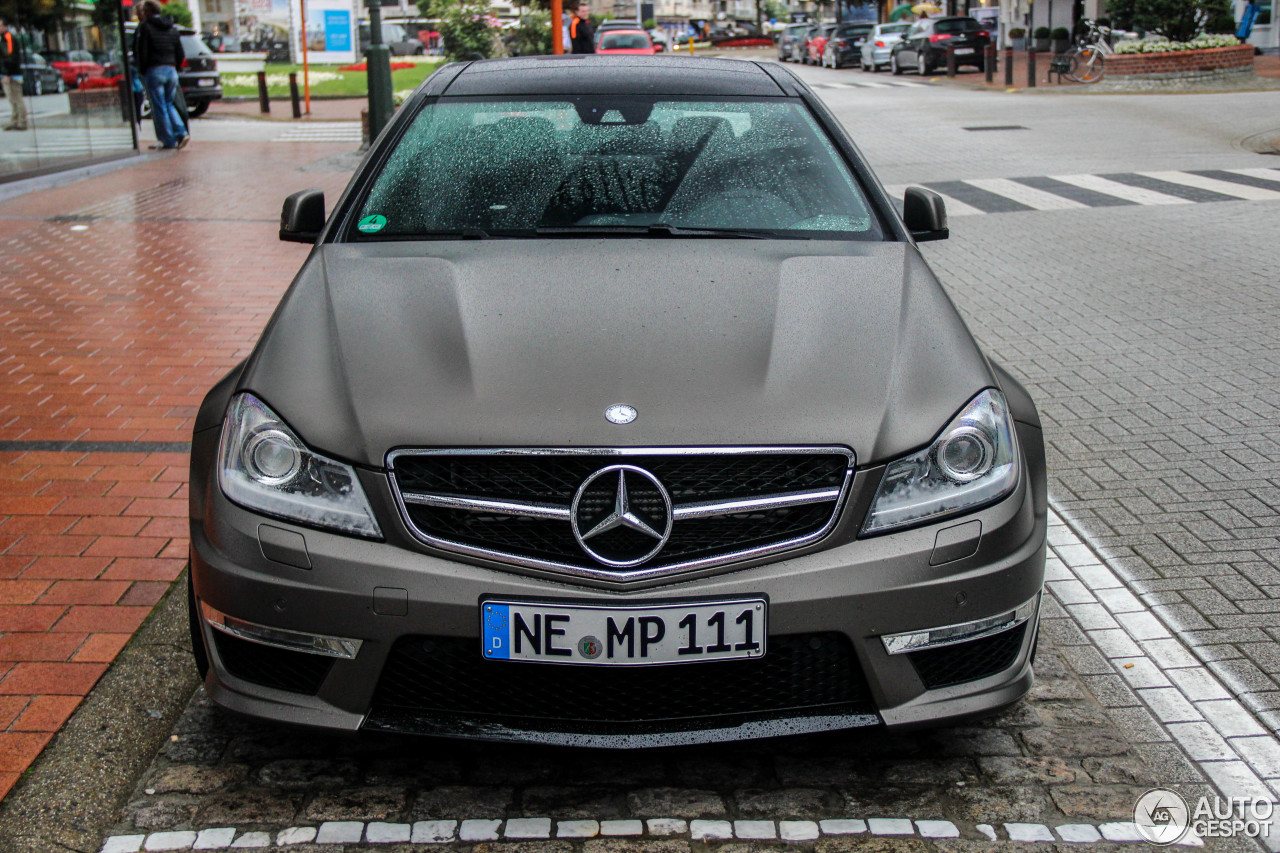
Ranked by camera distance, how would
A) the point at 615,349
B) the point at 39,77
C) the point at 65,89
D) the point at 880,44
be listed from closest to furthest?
the point at 615,349 < the point at 39,77 < the point at 65,89 < the point at 880,44

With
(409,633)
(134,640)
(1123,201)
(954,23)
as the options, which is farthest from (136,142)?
(954,23)

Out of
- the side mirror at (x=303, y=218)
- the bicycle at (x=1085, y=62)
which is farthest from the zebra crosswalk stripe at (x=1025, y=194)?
the bicycle at (x=1085, y=62)

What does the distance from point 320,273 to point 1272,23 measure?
3970cm

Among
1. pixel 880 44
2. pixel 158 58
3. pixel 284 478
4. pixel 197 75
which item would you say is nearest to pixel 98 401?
pixel 284 478

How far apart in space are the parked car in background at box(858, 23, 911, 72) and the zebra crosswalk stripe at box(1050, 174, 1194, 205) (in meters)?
30.3

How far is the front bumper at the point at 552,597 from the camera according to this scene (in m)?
2.69

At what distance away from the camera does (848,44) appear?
48.3 metres

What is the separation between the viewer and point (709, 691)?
9.14ft

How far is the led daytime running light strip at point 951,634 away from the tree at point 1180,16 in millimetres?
29318

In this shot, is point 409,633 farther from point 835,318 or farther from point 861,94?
point 861,94

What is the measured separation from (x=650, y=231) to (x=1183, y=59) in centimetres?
2675

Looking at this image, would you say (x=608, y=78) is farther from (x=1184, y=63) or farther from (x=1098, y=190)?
(x=1184, y=63)

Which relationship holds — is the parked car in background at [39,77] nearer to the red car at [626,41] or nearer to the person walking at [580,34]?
the person walking at [580,34]

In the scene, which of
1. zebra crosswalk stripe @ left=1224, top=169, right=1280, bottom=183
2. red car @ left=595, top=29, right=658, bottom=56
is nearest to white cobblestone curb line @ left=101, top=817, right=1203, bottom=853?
zebra crosswalk stripe @ left=1224, top=169, right=1280, bottom=183
